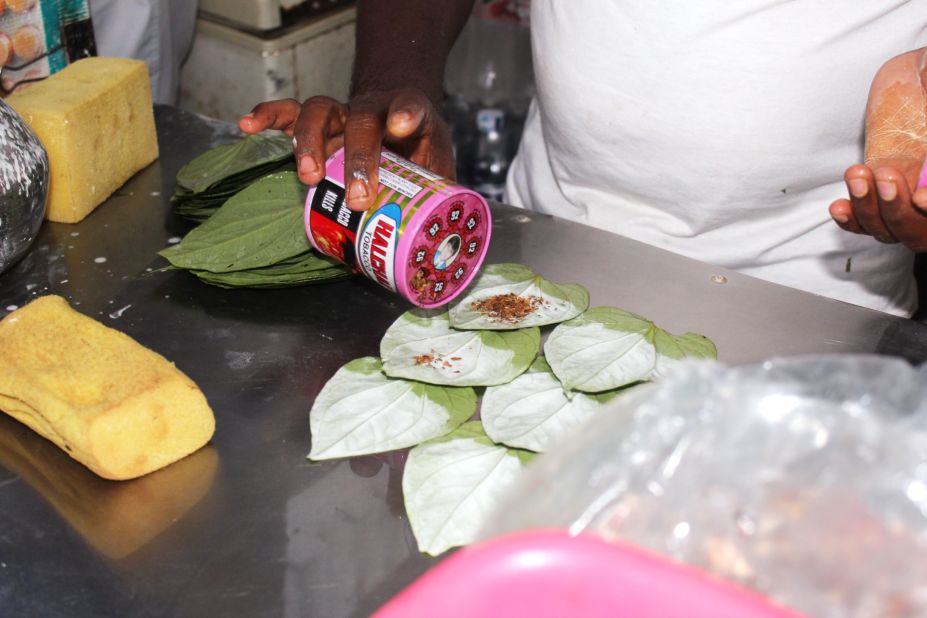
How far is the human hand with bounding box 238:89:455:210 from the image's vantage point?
89cm

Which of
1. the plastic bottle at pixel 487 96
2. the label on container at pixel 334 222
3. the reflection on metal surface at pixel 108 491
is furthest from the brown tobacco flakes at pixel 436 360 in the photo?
the plastic bottle at pixel 487 96

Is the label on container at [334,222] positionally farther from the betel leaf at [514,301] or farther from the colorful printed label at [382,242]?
the betel leaf at [514,301]

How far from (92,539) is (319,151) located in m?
0.44

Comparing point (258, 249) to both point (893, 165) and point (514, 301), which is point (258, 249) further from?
point (893, 165)

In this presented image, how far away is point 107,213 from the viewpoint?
115cm

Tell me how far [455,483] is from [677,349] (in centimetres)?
28

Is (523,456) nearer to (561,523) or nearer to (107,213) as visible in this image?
(561,523)

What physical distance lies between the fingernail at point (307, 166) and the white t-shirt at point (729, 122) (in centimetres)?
40

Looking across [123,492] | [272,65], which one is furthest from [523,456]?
[272,65]

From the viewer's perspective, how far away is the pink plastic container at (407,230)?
0.85m

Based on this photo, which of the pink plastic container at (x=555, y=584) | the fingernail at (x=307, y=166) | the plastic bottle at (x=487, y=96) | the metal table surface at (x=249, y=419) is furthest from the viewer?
the plastic bottle at (x=487, y=96)

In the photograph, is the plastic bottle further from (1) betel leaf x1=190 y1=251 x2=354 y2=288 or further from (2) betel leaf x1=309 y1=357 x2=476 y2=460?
(2) betel leaf x1=309 y1=357 x2=476 y2=460

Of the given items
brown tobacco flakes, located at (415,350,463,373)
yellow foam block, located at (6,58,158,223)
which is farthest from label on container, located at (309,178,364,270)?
yellow foam block, located at (6,58,158,223)

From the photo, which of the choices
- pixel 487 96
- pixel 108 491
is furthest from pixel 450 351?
pixel 487 96
